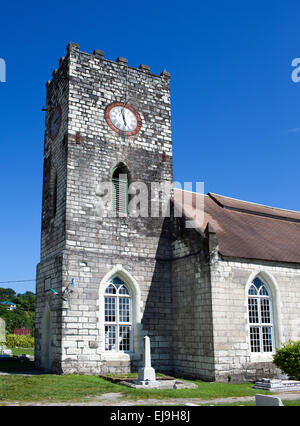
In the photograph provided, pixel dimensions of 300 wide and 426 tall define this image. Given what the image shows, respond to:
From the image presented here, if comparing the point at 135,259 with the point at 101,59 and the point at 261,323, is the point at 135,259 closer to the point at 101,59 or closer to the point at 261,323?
the point at 261,323

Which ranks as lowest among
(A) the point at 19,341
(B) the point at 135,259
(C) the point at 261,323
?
(A) the point at 19,341

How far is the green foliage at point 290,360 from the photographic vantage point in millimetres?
14906

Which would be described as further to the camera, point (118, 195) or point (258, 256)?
point (118, 195)

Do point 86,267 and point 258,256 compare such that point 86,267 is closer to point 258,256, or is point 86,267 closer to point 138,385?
point 138,385

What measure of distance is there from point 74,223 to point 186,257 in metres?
4.91

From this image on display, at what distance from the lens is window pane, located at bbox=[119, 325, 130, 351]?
17688mm

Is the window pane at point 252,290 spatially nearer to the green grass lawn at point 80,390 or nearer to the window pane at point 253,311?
the window pane at point 253,311

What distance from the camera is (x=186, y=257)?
1833cm

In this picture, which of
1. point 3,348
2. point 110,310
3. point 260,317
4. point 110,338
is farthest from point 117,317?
point 3,348

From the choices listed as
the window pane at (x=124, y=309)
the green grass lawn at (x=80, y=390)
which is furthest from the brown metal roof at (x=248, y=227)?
the green grass lawn at (x=80, y=390)

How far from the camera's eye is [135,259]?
18781 mm

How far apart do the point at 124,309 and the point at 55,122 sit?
946 centimetres

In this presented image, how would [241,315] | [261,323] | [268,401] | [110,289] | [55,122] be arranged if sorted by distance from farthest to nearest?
1. [55,122]
2. [110,289]
3. [261,323]
4. [241,315]
5. [268,401]
